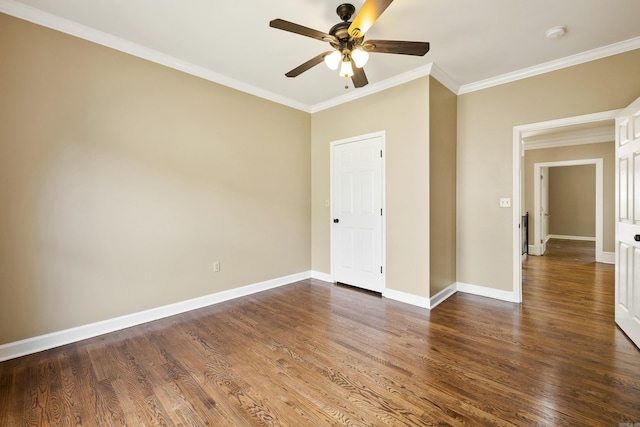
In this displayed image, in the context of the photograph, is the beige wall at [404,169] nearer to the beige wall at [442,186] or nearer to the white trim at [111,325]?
the beige wall at [442,186]

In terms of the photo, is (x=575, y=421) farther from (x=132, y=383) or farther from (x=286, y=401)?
(x=132, y=383)

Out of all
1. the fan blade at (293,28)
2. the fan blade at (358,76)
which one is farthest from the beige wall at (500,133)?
the fan blade at (293,28)

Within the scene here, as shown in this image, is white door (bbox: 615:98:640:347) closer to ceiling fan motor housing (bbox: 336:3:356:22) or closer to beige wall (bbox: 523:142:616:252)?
ceiling fan motor housing (bbox: 336:3:356:22)

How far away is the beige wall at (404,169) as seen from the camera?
3.29 m

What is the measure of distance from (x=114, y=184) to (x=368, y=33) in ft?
9.08

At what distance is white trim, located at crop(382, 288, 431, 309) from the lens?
3.29m

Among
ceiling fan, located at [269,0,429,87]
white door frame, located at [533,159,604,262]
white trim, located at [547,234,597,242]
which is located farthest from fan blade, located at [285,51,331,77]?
white trim, located at [547,234,597,242]

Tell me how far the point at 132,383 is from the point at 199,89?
9.66ft

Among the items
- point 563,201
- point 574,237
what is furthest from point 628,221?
point 563,201

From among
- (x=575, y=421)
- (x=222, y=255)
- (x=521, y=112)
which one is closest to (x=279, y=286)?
(x=222, y=255)

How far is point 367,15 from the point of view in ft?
5.76

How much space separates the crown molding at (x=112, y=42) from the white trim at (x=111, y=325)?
260 centimetres

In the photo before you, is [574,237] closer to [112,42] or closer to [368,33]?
[368,33]

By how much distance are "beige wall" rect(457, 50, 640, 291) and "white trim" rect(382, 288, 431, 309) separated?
90 centimetres
